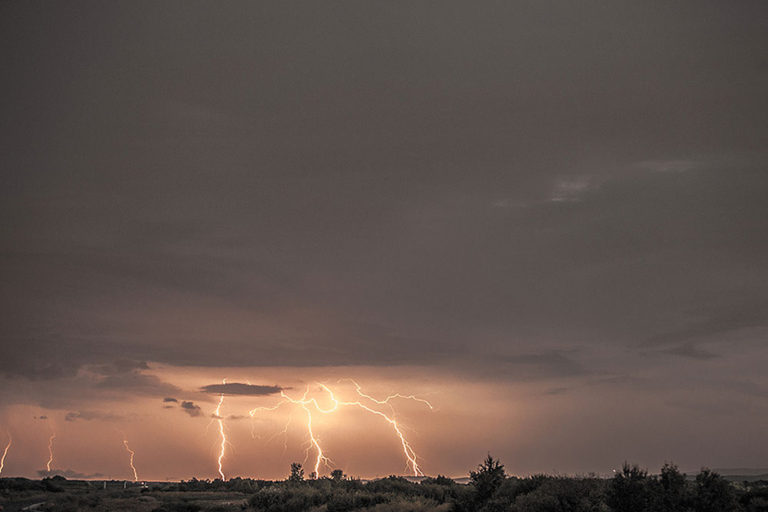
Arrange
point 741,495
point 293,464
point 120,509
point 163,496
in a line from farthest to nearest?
point 293,464 < point 163,496 < point 120,509 < point 741,495

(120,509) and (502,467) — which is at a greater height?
(502,467)

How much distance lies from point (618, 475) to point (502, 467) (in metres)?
7.38

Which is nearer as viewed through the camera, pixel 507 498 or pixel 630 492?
pixel 630 492

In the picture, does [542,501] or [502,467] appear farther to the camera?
[502,467]

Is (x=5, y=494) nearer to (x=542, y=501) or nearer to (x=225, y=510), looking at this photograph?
(x=225, y=510)

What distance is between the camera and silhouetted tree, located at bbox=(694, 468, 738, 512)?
26.2m

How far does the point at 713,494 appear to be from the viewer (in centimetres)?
2653

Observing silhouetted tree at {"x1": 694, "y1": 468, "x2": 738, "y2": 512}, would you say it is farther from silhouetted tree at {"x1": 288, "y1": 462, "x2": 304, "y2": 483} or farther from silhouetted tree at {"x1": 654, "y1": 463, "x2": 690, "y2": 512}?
silhouetted tree at {"x1": 288, "y1": 462, "x2": 304, "y2": 483}

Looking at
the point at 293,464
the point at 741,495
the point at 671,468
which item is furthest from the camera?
the point at 293,464

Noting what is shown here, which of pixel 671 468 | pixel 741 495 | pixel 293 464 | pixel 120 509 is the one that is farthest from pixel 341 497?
pixel 293 464

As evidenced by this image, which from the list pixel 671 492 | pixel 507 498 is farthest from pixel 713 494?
pixel 507 498

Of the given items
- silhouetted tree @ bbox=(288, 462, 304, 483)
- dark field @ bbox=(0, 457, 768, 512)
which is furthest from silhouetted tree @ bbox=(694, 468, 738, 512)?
silhouetted tree @ bbox=(288, 462, 304, 483)

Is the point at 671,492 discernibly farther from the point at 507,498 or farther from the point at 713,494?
the point at 507,498

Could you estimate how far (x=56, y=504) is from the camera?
3875cm
